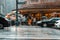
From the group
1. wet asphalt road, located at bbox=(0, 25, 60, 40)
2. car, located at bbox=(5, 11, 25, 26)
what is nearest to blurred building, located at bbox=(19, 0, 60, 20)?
car, located at bbox=(5, 11, 25, 26)

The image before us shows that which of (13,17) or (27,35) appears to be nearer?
(27,35)

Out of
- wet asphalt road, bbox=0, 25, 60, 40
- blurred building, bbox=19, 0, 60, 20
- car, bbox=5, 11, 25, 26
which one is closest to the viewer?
wet asphalt road, bbox=0, 25, 60, 40

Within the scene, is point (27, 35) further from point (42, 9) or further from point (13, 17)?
point (42, 9)

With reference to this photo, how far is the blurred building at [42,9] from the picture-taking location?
113 feet

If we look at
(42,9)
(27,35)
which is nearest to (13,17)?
(42,9)

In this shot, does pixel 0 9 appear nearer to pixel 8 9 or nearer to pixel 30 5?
pixel 8 9

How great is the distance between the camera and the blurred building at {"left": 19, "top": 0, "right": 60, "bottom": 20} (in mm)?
34537

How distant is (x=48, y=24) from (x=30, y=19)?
582 cm

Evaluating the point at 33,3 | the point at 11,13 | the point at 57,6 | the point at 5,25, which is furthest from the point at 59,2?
the point at 5,25

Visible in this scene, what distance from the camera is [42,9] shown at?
35344 millimetres

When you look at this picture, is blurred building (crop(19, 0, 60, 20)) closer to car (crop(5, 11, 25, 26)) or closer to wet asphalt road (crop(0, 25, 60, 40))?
car (crop(5, 11, 25, 26))

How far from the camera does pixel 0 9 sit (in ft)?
115

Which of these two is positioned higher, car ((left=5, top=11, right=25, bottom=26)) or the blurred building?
the blurred building

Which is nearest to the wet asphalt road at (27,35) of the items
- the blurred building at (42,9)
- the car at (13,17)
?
the car at (13,17)
